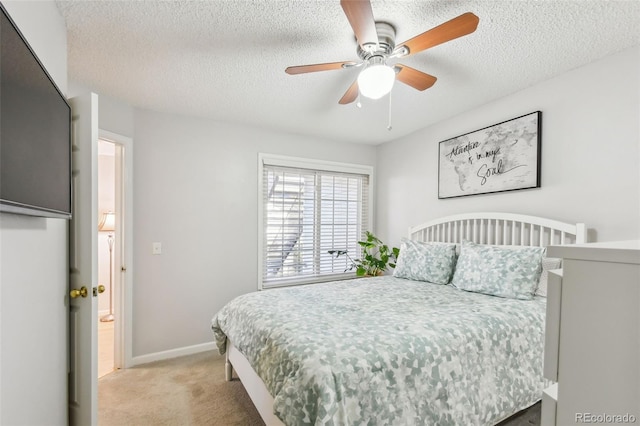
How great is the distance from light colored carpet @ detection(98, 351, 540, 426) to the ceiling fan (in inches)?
86.2

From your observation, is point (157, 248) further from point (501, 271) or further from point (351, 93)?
point (501, 271)

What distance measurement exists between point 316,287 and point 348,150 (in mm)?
2176

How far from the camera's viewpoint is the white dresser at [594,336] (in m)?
0.52

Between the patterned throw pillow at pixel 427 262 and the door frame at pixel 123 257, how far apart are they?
2604mm

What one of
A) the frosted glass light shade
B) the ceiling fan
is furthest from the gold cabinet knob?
the frosted glass light shade

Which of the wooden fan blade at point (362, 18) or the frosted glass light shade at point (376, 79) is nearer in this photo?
the wooden fan blade at point (362, 18)

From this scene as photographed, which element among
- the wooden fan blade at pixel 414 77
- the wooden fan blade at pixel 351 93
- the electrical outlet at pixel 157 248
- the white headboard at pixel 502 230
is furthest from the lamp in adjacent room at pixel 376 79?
the electrical outlet at pixel 157 248

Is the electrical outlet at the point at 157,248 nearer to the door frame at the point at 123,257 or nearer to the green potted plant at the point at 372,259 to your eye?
the door frame at the point at 123,257

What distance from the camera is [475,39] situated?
1.73 m

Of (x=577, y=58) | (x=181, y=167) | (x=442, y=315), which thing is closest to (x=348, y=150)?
(x=181, y=167)

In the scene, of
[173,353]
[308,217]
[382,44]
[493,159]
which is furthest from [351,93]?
[173,353]

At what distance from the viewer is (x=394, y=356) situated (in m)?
1.32

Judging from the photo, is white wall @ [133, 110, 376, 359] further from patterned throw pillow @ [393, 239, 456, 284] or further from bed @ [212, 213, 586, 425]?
patterned throw pillow @ [393, 239, 456, 284]

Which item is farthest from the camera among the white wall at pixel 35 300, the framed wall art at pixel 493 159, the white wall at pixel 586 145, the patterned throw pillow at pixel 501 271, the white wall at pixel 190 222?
the white wall at pixel 190 222
